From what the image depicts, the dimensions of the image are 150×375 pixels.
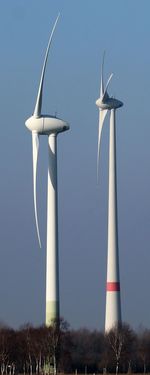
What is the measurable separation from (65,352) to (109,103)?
923 inches

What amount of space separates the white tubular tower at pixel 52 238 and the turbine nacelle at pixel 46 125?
114 cm

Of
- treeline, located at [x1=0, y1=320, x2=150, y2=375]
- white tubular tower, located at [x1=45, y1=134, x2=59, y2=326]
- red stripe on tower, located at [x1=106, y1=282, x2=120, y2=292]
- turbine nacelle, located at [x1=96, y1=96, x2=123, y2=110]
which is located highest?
turbine nacelle, located at [x1=96, y1=96, x2=123, y2=110]

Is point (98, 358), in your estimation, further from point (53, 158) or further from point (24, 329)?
point (53, 158)

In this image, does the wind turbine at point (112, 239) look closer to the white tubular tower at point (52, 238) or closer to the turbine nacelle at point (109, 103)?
the turbine nacelle at point (109, 103)

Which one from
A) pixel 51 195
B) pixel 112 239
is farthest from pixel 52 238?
pixel 112 239

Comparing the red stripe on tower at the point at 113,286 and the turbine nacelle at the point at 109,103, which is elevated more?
the turbine nacelle at the point at 109,103

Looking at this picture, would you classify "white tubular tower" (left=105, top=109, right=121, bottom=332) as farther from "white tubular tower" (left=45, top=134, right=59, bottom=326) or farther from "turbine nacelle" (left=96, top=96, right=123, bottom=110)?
"white tubular tower" (left=45, top=134, right=59, bottom=326)

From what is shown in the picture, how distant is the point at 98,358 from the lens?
120m

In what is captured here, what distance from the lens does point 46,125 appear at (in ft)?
335

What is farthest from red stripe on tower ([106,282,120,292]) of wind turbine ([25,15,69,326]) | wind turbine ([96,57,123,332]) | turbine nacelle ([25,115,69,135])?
turbine nacelle ([25,115,69,135])

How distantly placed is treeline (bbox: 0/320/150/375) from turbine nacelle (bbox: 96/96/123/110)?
20.1 m

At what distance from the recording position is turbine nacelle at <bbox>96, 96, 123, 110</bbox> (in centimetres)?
11300

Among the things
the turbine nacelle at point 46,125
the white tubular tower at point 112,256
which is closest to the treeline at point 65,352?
the white tubular tower at point 112,256

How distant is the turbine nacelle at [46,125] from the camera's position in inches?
3994
